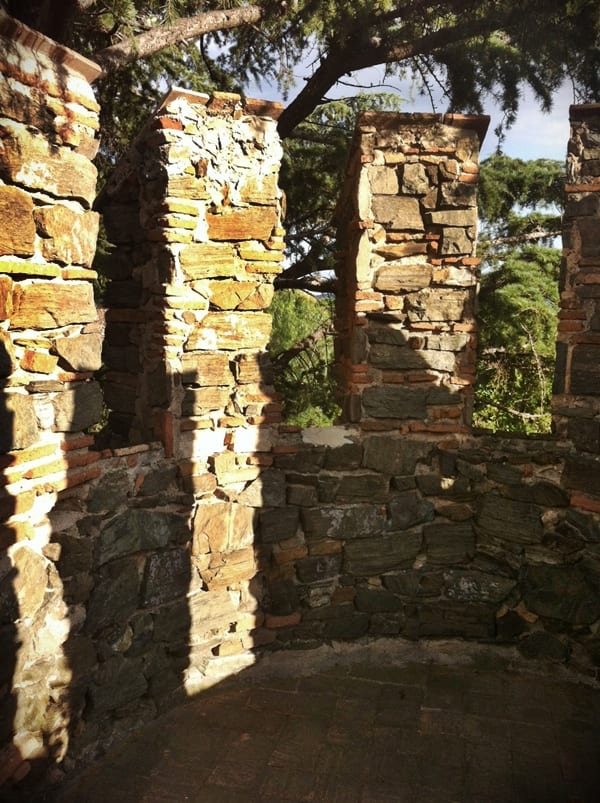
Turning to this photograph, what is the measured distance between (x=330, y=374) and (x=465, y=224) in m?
2.65

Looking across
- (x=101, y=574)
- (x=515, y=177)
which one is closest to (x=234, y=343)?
(x=101, y=574)

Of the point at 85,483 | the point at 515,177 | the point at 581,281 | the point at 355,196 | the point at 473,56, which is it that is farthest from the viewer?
the point at 515,177

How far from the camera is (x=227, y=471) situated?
4125 millimetres

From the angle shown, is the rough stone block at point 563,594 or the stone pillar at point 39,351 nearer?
the stone pillar at point 39,351

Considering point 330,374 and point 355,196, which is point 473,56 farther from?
point 330,374

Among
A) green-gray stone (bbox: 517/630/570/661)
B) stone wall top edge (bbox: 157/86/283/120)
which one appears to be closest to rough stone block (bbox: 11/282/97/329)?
stone wall top edge (bbox: 157/86/283/120)

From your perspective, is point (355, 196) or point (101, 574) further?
point (355, 196)

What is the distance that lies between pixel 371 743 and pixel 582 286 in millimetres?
3026

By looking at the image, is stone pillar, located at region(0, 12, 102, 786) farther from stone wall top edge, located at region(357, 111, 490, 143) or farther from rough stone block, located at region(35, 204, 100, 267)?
stone wall top edge, located at region(357, 111, 490, 143)

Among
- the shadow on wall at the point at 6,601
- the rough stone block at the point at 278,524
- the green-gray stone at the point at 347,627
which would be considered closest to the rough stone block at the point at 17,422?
the shadow on wall at the point at 6,601

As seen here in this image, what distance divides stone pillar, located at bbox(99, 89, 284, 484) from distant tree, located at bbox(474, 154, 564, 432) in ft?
9.24

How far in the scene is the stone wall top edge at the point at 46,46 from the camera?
271cm

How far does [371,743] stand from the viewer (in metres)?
3.71

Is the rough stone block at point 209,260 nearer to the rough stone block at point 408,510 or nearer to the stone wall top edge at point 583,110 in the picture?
the rough stone block at point 408,510
